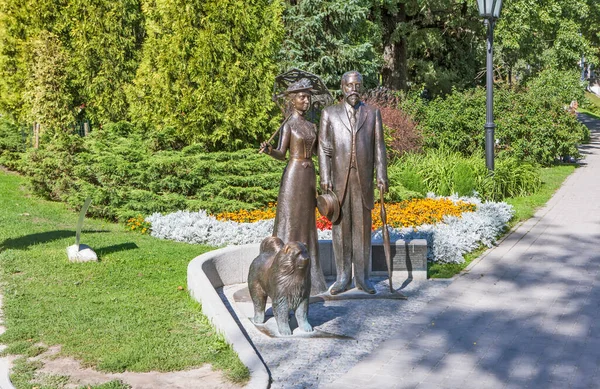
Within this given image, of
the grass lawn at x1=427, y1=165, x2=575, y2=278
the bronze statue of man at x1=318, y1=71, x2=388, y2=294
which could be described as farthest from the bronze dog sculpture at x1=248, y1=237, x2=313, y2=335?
the grass lawn at x1=427, y1=165, x2=575, y2=278

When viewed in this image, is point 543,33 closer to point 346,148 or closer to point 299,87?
point 346,148

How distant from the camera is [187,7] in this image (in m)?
13.2

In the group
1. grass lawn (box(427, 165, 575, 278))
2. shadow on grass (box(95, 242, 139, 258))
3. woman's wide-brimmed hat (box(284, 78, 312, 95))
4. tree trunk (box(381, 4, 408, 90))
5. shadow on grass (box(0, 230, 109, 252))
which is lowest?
grass lawn (box(427, 165, 575, 278))

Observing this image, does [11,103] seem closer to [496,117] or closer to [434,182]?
[434,182]

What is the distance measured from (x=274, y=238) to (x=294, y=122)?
4.35 feet

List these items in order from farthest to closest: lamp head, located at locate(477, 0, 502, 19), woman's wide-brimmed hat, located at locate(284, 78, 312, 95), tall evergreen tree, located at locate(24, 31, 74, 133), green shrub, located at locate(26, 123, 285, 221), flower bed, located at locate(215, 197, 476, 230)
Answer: tall evergreen tree, located at locate(24, 31, 74, 133)
lamp head, located at locate(477, 0, 502, 19)
green shrub, located at locate(26, 123, 285, 221)
flower bed, located at locate(215, 197, 476, 230)
woman's wide-brimmed hat, located at locate(284, 78, 312, 95)

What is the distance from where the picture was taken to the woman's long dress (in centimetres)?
752

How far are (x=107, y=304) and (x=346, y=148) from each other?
2953 mm

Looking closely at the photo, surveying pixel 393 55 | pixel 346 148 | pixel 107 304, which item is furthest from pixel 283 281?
pixel 393 55

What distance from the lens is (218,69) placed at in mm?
13109

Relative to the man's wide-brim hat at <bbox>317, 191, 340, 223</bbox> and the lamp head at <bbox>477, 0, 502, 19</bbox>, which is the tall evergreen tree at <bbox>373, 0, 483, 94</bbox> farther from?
the man's wide-brim hat at <bbox>317, 191, 340, 223</bbox>

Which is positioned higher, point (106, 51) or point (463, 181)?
point (106, 51)

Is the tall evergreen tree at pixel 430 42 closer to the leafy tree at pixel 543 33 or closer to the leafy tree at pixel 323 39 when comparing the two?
the leafy tree at pixel 543 33

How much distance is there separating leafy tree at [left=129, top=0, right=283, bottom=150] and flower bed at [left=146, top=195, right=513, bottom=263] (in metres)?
2.17
